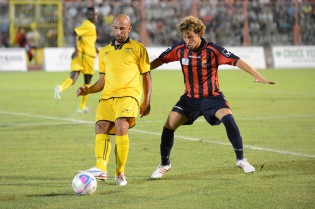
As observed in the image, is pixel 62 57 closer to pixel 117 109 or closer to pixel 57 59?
pixel 57 59

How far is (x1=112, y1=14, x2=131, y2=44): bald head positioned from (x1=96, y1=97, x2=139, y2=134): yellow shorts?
2.32ft

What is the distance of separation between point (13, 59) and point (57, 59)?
1979 millimetres

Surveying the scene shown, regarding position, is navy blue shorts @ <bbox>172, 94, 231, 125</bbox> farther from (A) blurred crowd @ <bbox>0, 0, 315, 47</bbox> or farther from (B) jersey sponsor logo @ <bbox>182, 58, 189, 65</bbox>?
(A) blurred crowd @ <bbox>0, 0, 315, 47</bbox>

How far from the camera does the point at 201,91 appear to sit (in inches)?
363

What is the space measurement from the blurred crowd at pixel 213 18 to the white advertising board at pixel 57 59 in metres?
2.32

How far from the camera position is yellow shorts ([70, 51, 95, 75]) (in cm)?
1798

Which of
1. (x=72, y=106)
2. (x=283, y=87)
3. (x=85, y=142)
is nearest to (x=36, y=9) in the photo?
(x=283, y=87)

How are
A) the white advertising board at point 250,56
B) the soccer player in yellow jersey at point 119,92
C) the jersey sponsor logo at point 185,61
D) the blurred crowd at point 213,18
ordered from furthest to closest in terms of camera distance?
the blurred crowd at point 213,18 → the white advertising board at point 250,56 → the jersey sponsor logo at point 185,61 → the soccer player in yellow jersey at point 119,92

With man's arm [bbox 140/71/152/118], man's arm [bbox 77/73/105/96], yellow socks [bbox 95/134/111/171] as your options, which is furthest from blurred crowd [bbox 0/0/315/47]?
yellow socks [bbox 95/134/111/171]

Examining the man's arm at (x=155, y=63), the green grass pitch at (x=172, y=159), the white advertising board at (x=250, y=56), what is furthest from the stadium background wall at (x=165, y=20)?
the man's arm at (x=155, y=63)

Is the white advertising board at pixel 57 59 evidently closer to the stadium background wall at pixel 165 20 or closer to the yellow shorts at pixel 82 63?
the stadium background wall at pixel 165 20

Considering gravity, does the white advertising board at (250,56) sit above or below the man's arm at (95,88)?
below

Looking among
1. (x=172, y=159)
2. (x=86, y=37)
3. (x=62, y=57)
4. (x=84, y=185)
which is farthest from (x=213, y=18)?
(x=84, y=185)

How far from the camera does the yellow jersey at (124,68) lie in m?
8.56
